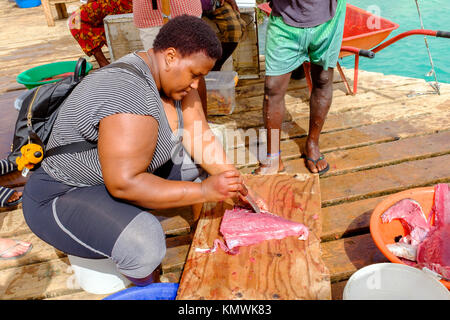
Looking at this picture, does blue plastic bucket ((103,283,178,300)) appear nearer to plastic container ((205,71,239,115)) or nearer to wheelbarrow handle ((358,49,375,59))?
wheelbarrow handle ((358,49,375,59))

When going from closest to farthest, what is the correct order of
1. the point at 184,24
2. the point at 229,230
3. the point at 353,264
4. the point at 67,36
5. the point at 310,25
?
the point at 184,24
the point at 229,230
the point at 353,264
the point at 310,25
the point at 67,36

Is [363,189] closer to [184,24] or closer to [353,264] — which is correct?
[353,264]

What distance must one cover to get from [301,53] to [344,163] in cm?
93

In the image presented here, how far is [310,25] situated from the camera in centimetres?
248

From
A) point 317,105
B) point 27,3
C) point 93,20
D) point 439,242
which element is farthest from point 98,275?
point 27,3

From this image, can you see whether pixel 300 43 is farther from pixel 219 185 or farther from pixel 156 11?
pixel 156 11

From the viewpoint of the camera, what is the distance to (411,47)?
8703 mm

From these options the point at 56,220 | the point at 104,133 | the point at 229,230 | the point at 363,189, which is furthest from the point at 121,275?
the point at 363,189

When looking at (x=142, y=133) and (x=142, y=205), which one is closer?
(x=142, y=133)

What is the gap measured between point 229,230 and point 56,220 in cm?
84

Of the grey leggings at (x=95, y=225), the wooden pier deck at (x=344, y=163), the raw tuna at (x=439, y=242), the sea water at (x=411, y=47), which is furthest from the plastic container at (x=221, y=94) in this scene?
the sea water at (x=411, y=47)

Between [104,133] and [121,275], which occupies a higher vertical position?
[104,133]

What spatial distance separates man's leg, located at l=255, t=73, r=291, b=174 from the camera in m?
2.67

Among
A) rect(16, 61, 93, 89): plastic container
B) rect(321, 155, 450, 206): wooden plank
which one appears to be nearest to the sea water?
rect(16, 61, 93, 89): plastic container
